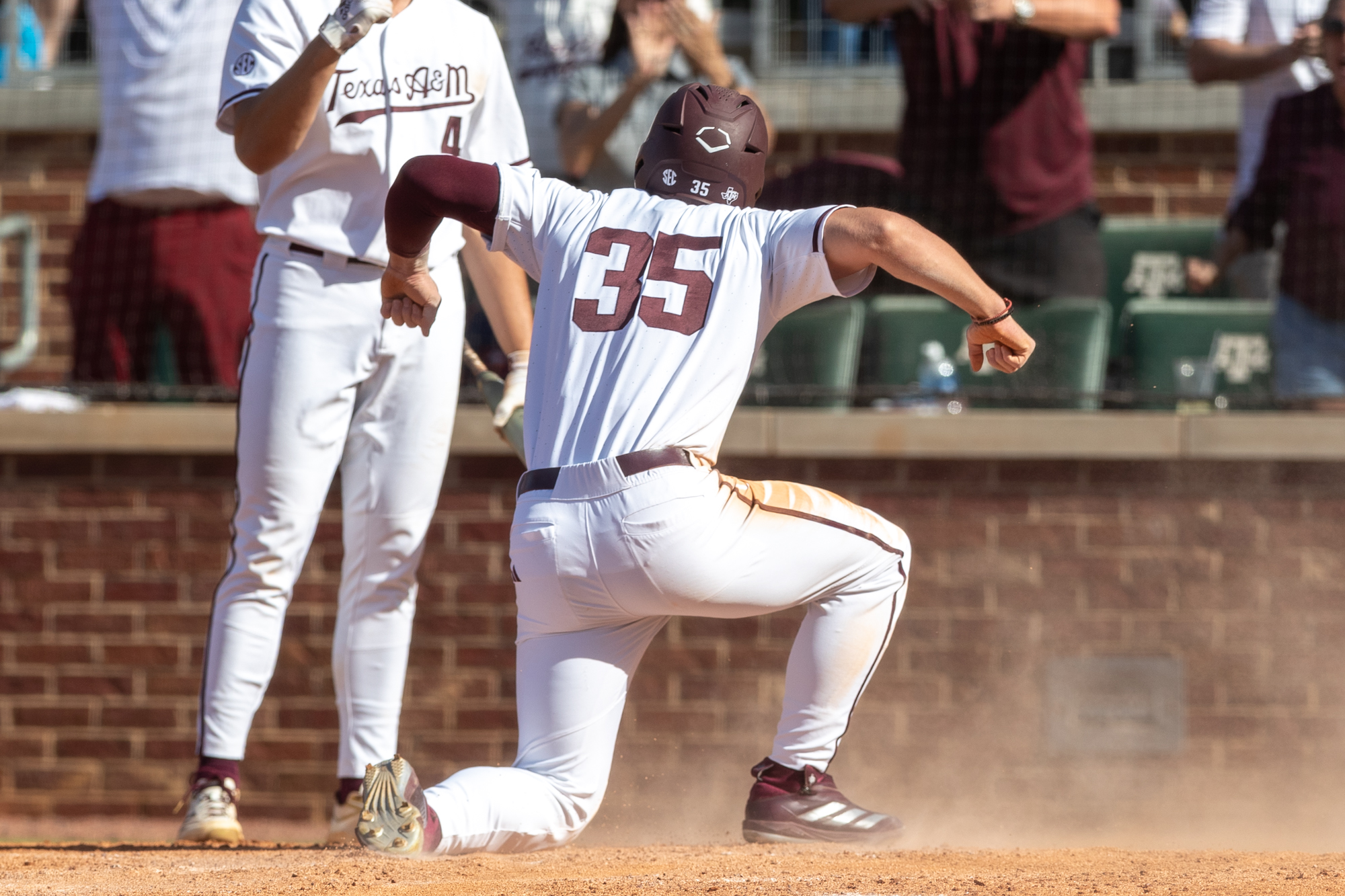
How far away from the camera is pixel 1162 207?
23.0 feet

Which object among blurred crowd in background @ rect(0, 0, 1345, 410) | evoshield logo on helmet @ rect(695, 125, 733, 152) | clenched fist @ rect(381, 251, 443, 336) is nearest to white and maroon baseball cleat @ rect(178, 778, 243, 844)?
clenched fist @ rect(381, 251, 443, 336)

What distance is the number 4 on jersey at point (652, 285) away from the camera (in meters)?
2.88

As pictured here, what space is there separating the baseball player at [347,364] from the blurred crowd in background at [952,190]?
187 cm

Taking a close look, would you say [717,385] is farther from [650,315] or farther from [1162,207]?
[1162,207]

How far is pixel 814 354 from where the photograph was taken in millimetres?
5574

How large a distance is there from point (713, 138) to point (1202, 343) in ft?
9.94

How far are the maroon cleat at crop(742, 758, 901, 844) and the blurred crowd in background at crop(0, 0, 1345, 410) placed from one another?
2334 millimetres

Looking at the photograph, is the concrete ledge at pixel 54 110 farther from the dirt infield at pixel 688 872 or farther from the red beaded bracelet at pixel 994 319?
the red beaded bracelet at pixel 994 319

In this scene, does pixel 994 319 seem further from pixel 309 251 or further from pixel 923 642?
pixel 923 642

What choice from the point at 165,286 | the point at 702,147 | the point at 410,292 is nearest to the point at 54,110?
the point at 165,286

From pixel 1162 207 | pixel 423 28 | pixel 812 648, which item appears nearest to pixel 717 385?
pixel 812 648

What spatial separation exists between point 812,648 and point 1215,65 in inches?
139

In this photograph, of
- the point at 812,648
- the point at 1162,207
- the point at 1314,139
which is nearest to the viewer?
the point at 812,648

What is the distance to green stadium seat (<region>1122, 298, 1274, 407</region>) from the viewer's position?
5.46 m
